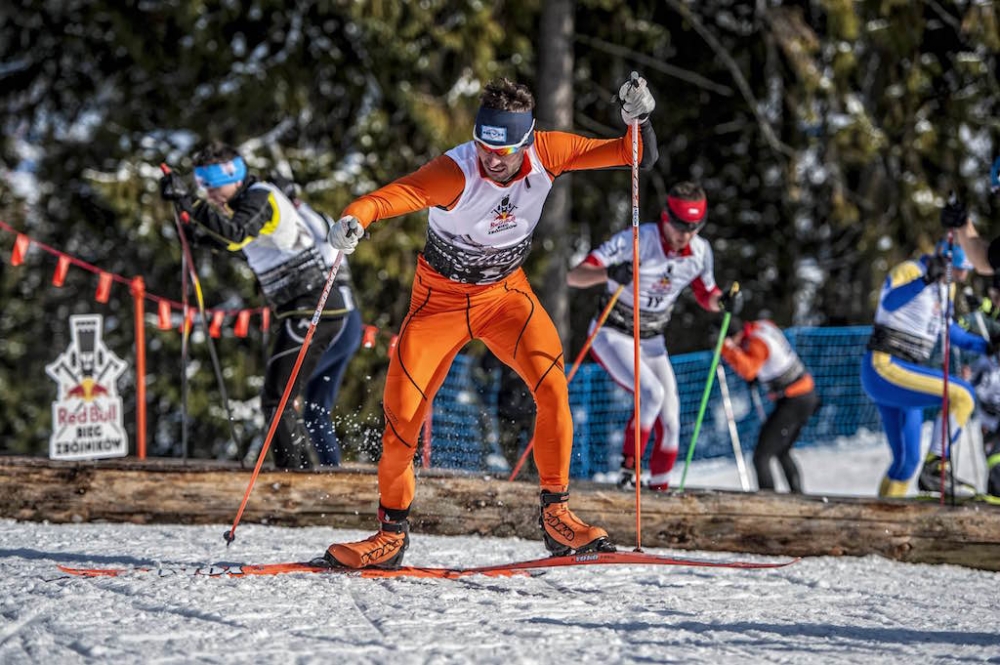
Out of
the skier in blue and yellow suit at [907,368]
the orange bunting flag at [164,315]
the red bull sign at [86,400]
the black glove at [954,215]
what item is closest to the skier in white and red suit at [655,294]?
the skier in blue and yellow suit at [907,368]

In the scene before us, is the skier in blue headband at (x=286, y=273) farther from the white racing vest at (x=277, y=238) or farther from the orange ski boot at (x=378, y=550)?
the orange ski boot at (x=378, y=550)

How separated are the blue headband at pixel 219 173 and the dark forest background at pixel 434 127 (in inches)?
191

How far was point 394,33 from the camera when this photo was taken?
38.4ft

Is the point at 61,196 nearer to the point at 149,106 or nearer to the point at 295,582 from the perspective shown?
the point at 149,106

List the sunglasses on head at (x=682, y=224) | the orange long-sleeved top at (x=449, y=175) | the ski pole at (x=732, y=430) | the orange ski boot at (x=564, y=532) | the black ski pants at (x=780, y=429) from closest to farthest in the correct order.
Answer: the orange long-sleeved top at (x=449, y=175)
the orange ski boot at (x=564, y=532)
the sunglasses on head at (x=682, y=224)
the black ski pants at (x=780, y=429)
the ski pole at (x=732, y=430)

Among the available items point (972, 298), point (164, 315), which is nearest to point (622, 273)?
point (972, 298)

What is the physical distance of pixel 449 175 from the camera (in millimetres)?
4320

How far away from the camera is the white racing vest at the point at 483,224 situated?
440cm

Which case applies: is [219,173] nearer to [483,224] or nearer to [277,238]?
[277,238]

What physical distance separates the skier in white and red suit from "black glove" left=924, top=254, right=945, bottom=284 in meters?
1.13

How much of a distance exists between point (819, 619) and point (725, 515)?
173 centimetres

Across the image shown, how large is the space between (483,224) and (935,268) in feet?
10.7

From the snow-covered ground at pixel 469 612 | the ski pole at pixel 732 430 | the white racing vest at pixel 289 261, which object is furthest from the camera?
the ski pole at pixel 732 430

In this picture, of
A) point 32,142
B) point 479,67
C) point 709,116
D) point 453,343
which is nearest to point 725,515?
point 453,343
